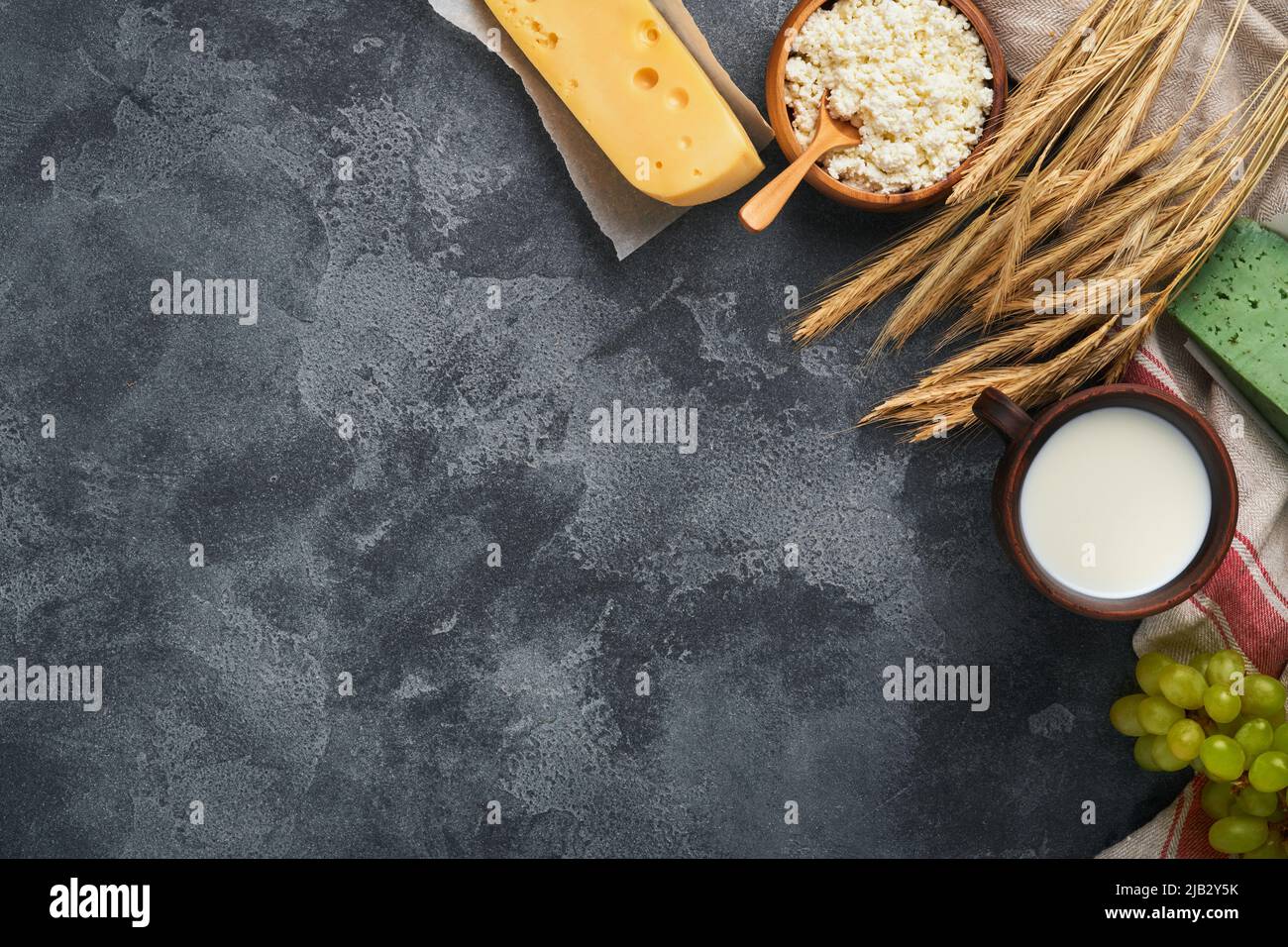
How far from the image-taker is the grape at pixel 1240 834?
1.33m

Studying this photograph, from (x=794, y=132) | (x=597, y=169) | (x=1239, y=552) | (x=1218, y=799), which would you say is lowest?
(x=1218, y=799)

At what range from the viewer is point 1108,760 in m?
1.53

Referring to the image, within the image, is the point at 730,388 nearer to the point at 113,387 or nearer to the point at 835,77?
the point at 835,77

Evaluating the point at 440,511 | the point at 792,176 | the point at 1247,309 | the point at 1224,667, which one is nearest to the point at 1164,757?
the point at 1224,667

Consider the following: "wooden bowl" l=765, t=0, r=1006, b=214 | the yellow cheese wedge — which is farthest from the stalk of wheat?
the yellow cheese wedge

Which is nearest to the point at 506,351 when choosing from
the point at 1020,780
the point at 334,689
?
the point at 334,689

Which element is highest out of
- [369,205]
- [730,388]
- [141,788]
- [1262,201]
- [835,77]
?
[835,77]

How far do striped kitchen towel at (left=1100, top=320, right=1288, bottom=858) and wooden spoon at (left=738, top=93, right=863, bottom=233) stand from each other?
568 millimetres

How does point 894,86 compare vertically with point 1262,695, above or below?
above

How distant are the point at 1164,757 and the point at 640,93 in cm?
126

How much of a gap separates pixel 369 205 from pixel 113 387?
52cm

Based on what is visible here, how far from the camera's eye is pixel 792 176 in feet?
4.50

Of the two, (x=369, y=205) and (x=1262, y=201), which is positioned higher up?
(x=1262, y=201)

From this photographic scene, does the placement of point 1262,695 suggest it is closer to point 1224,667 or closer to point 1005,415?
point 1224,667
